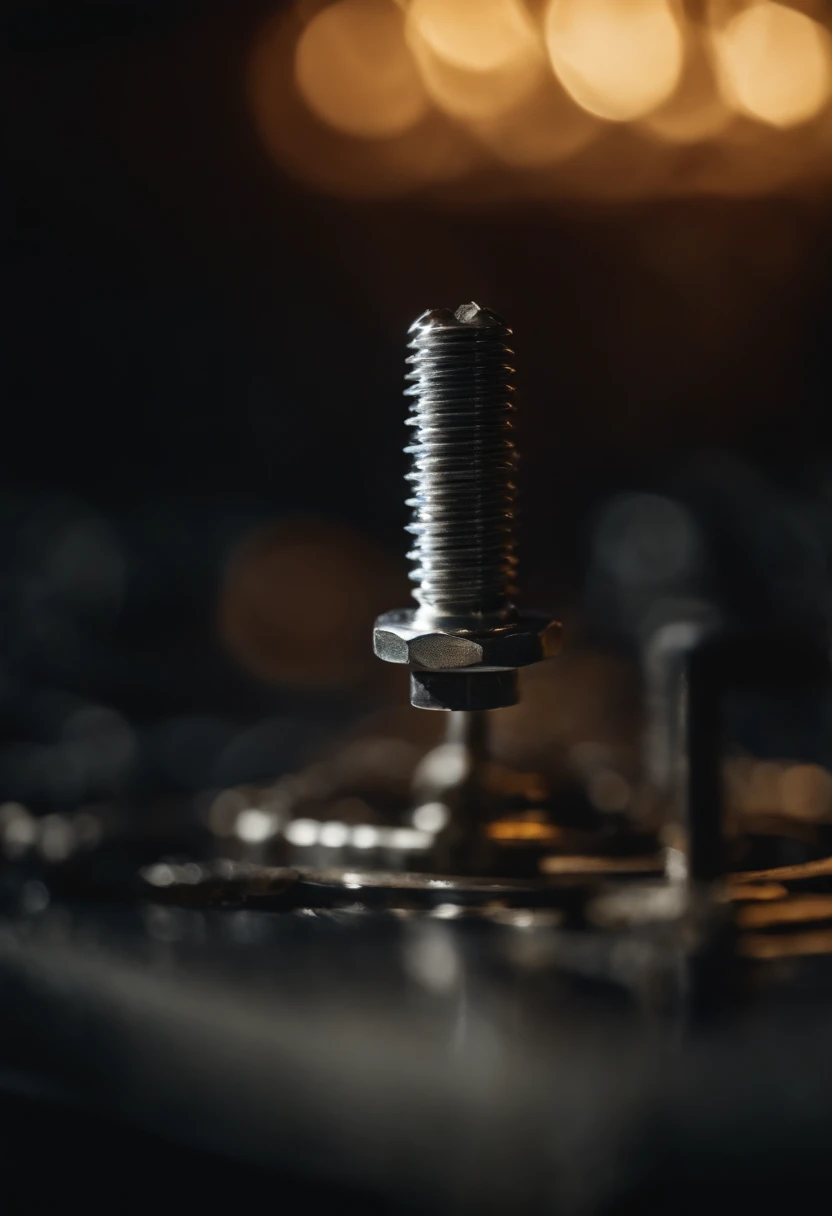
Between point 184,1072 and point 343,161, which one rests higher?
point 343,161

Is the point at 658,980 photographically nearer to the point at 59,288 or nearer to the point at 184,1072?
the point at 184,1072

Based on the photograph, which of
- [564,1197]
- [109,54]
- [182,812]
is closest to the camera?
[564,1197]

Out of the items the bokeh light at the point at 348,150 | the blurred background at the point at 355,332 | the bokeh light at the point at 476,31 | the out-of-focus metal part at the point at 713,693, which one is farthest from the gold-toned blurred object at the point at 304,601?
the out-of-focus metal part at the point at 713,693

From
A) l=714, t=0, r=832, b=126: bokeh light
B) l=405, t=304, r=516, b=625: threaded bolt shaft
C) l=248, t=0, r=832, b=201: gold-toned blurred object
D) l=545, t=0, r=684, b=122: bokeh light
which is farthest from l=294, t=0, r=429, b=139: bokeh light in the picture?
l=405, t=304, r=516, b=625: threaded bolt shaft

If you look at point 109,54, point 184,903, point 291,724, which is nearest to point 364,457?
point 291,724

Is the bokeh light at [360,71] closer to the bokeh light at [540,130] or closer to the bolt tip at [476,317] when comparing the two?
the bokeh light at [540,130]

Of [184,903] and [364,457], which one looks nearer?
[184,903]

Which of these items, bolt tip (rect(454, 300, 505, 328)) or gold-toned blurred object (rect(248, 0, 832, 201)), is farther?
gold-toned blurred object (rect(248, 0, 832, 201))

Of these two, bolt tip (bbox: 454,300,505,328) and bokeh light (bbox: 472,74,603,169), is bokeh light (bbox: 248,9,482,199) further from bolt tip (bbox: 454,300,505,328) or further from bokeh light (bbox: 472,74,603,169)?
bolt tip (bbox: 454,300,505,328)
